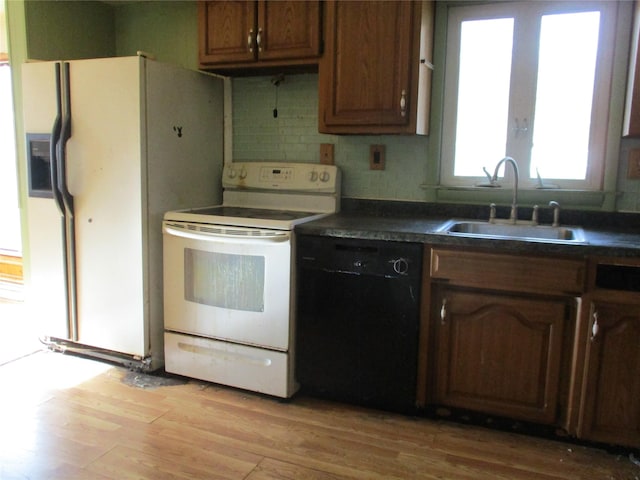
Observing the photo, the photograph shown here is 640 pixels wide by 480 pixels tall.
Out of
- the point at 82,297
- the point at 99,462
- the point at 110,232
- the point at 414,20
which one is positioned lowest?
the point at 99,462

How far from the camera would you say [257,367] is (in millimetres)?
2539

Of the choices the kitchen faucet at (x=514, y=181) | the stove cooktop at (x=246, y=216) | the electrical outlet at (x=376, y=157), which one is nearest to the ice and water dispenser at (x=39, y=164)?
the stove cooktop at (x=246, y=216)

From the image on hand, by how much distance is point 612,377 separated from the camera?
2041 mm

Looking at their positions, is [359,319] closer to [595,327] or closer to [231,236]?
[231,236]

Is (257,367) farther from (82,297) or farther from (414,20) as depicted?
(414,20)

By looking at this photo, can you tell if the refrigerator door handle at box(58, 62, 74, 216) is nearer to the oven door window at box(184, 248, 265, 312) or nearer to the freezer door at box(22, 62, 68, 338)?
the freezer door at box(22, 62, 68, 338)

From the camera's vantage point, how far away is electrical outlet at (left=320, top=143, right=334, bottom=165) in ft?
9.92

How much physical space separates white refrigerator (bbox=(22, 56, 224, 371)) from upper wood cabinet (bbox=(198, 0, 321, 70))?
0.77ft

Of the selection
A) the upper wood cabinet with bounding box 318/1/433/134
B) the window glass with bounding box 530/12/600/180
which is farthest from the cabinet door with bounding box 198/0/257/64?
the window glass with bounding box 530/12/600/180

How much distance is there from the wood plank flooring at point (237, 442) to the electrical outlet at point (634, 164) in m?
1.27

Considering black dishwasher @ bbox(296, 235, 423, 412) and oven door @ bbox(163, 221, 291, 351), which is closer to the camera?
black dishwasher @ bbox(296, 235, 423, 412)

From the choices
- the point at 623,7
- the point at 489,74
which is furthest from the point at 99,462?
the point at 623,7

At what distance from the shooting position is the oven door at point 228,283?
245 centimetres

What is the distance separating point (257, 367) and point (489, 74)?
1889mm
